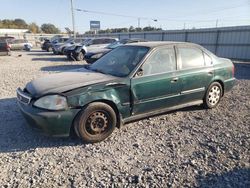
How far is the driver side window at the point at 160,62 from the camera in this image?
4.16m

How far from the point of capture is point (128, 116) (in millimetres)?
3996

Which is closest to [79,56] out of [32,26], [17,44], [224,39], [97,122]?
[224,39]

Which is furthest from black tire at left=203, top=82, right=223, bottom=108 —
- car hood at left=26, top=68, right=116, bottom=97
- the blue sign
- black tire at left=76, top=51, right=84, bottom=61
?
the blue sign

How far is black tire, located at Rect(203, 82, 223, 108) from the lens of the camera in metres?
5.10

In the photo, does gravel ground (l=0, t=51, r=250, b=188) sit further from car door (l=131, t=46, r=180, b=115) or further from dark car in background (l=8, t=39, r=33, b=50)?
dark car in background (l=8, t=39, r=33, b=50)

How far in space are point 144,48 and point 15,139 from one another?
9.18ft

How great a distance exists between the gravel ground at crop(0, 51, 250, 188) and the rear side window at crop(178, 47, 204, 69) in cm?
110

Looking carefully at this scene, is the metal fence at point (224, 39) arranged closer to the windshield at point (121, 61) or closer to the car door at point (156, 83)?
the car door at point (156, 83)

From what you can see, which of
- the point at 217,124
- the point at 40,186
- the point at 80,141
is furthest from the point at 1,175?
the point at 217,124

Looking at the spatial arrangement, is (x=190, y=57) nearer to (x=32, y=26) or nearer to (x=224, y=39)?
(x=224, y=39)

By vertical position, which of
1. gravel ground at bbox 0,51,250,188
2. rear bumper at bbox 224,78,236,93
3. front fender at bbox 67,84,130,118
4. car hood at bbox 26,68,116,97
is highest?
car hood at bbox 26,68,116,97

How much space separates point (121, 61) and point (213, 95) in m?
2.29

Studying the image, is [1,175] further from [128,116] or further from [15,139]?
[128,116]

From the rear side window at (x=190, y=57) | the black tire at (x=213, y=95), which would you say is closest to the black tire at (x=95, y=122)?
the rear side window at (x=190, y=57)
